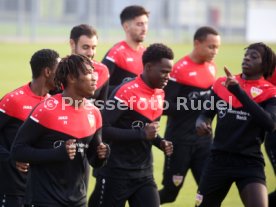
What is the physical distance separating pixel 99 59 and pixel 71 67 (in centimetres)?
2287

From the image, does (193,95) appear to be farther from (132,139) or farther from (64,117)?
(64,117)

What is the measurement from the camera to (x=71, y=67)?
718 centimetres

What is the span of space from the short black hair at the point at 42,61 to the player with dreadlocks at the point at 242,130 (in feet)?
5.50

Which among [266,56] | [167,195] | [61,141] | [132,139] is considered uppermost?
[266,56]

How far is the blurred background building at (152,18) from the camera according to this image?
133 feet

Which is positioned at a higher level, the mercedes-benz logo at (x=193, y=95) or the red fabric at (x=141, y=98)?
the red fabric at (x=141, y=98)

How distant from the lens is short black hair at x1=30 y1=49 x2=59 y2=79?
8.05m

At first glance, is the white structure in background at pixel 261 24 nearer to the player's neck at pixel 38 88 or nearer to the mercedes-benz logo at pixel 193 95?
the mercedes-benz logo at pixel 193 95

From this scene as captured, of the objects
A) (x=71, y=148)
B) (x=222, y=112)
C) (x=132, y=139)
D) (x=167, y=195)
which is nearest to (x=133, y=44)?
(x=167, y=195)

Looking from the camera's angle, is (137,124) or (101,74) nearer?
(137,124)

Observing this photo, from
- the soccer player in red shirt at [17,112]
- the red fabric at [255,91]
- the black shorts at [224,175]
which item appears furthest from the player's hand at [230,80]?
the soccer player in red shirt at [17,112]

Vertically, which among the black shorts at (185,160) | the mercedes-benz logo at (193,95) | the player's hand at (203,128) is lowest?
the black shorts at (185,160)

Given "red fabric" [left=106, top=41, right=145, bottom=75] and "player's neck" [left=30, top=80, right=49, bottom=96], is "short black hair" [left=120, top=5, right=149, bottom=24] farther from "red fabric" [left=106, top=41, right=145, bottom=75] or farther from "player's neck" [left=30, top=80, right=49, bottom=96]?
"player's neck" [left=30, top=80, right=49, bottom=96]

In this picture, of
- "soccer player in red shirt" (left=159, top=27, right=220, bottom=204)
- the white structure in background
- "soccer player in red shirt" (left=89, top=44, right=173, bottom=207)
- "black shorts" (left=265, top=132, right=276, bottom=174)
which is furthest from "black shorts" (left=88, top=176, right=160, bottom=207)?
the white structure in background
